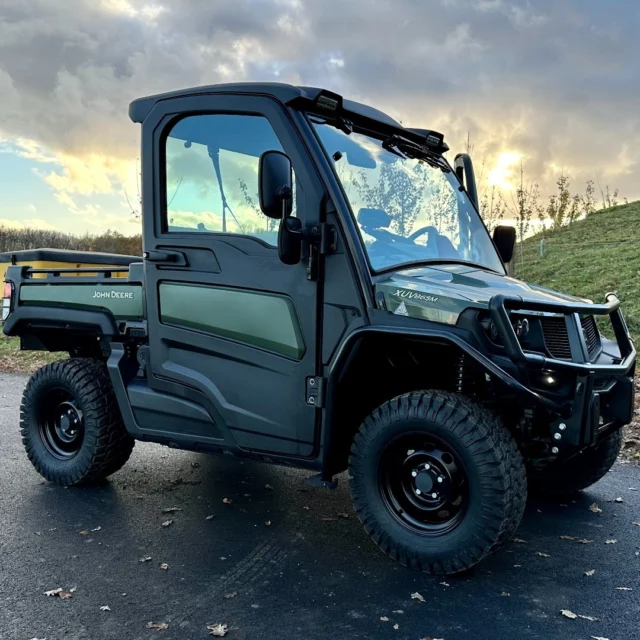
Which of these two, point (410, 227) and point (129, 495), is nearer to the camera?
→ point (410, 227)

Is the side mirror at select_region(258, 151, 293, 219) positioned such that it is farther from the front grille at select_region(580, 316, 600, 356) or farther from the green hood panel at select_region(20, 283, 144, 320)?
the front grille at select_region(580, 316, 600, 356)

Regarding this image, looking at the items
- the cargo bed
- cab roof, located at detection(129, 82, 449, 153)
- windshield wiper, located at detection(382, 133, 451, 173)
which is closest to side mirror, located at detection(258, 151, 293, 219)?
cab roof, located at detection(129, 82, 449, 153)

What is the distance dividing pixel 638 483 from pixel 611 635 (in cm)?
244

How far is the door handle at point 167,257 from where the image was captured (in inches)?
166

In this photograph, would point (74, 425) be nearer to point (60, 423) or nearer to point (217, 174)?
point (60, 423)

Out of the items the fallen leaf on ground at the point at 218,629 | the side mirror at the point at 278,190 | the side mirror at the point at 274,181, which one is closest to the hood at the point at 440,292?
the side mirror at the point at 278,190

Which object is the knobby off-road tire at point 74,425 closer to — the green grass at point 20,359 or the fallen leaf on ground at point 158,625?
the fallen leaf on ground at point 158,625

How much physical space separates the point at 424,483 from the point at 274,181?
1.73m

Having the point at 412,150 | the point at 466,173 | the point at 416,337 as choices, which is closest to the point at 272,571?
the point at 416,337

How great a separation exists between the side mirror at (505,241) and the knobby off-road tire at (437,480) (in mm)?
1713

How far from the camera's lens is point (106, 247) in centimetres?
1950

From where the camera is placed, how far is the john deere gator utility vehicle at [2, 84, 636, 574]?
3.42 metres

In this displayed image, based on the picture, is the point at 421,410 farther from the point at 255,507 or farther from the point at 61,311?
the point at 61,311

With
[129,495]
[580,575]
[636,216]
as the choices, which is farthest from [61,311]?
[636,216]
